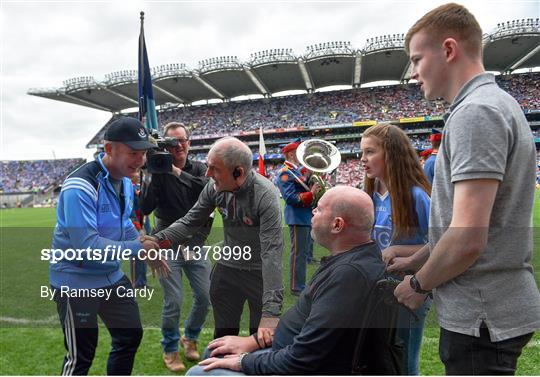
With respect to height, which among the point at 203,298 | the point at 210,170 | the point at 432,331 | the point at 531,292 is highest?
the point at 210,170

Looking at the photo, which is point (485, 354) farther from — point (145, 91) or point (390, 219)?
point (145, 91)

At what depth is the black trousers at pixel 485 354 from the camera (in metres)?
1.28

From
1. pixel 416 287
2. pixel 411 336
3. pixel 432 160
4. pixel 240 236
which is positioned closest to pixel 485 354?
pixel 416 287

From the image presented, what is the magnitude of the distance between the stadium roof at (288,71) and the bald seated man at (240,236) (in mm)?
32972

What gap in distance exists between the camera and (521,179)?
1.23 metres

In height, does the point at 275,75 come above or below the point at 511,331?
above

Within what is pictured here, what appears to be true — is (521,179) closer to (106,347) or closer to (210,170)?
(210,170)

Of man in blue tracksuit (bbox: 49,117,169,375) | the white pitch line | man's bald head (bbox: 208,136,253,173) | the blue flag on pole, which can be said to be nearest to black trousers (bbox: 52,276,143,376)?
man in blue tracksuit (bbox: 49,117,169,375)

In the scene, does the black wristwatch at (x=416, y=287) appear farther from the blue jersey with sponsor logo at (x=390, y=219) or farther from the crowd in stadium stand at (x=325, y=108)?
the crowd in stadium stand at (x=325, y=108)

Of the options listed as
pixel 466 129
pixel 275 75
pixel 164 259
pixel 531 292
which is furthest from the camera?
pixel 275 75

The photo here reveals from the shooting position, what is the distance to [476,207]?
1.17 metres

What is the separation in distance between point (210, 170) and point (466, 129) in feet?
4.67

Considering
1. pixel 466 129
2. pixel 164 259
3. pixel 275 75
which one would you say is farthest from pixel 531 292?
pixel 275 75

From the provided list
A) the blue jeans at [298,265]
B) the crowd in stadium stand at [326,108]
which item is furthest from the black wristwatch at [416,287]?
the crowd in stadium stand at [326,108]
